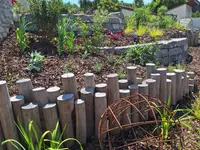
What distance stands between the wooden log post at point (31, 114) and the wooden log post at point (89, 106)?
461 mm

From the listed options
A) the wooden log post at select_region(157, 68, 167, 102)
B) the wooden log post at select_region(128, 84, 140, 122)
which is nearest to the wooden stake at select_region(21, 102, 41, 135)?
the wooden log post at select_region(128, 84, 140, 122)

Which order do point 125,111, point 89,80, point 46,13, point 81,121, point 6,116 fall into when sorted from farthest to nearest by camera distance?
point 46,13 < point 125,111 < point 89,80 < point 81,121 < point 6,116

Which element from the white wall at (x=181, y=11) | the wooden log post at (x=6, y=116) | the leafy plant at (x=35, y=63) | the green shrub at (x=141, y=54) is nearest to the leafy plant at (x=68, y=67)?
the leafy plant at (x=35, y=63)

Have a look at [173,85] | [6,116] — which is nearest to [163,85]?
[173,85]

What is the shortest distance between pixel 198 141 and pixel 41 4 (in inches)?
125

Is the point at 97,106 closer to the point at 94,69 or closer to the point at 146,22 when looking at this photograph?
the point at 94,69

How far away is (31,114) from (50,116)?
6.4 inches

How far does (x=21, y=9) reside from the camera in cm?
468

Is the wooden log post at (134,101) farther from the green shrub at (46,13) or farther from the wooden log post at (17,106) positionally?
the green shrub at (46,13)

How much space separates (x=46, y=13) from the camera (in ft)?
11.9

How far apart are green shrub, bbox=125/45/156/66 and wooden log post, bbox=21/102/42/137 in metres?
2.25

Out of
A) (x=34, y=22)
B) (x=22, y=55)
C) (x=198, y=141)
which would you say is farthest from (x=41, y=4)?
(x=198, y=141)

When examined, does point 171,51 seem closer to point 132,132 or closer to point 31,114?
point 132,132

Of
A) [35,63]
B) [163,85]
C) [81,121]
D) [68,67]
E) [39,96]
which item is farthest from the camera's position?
[68,67]
